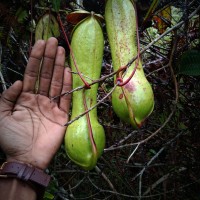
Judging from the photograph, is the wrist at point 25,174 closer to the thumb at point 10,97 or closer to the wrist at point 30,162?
the wrist at point 30,162

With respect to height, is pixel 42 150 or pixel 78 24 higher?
pixel 78 24

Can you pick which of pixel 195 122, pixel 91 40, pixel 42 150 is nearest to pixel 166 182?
pixel 195 122

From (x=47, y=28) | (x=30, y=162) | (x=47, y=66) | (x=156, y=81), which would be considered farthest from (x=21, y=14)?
(x=156, y=81)

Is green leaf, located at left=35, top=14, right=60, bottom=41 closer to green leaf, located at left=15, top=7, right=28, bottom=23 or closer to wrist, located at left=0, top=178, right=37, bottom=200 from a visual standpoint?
green leaf, located at left=15, top=7, right=28, bottom=23

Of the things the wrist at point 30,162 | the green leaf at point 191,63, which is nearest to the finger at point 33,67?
the wrist at point 30,162

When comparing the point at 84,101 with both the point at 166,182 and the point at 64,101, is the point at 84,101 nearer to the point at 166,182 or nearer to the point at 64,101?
the point at 64,101

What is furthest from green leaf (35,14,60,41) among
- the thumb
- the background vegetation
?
the thumb

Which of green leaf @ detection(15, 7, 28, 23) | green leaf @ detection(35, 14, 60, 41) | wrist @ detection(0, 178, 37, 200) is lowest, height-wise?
wrist @ detection(0, 178, 37, 200)
